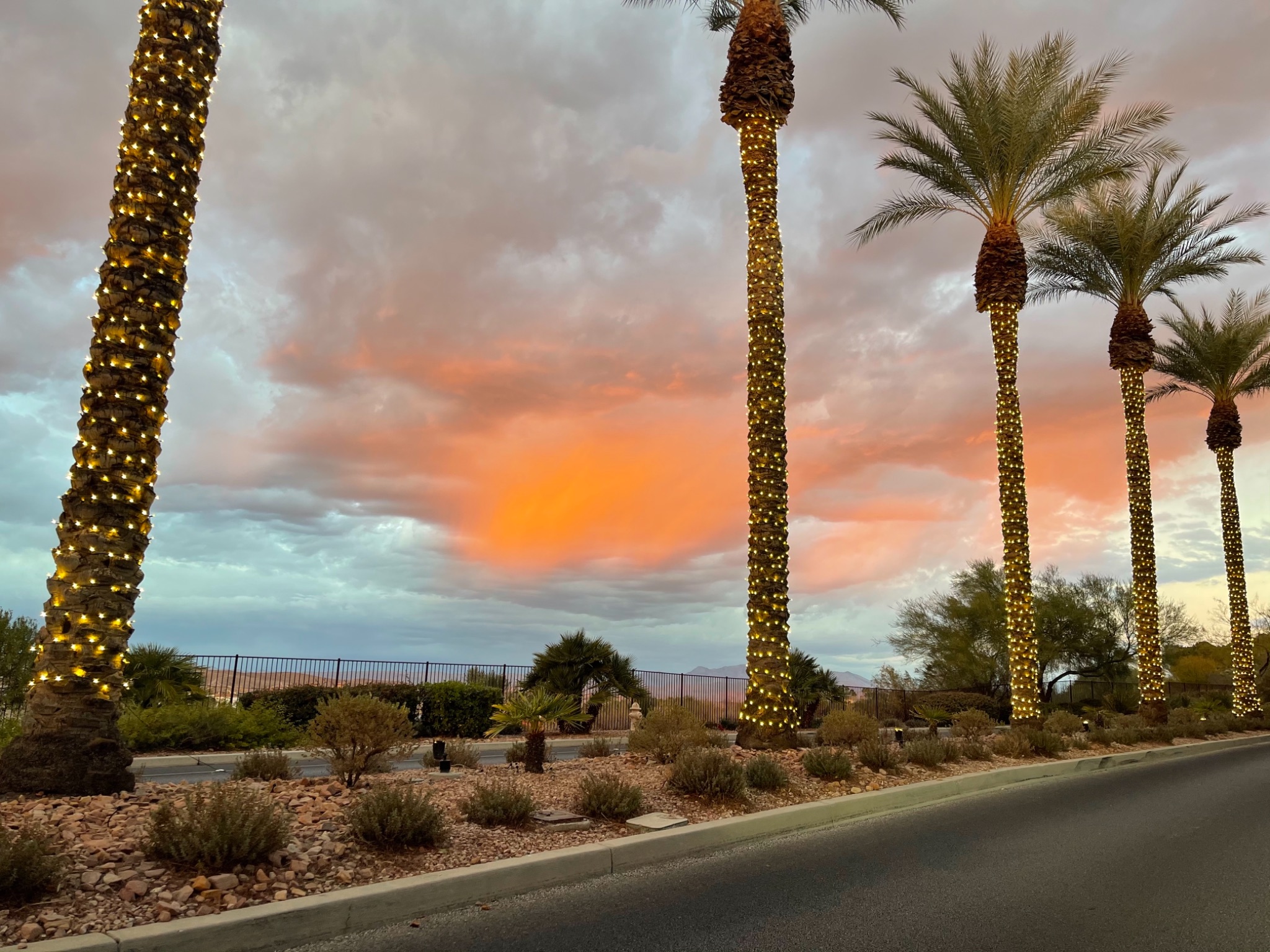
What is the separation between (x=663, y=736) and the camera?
1302cm

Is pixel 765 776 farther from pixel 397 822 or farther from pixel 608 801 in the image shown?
pixel 397 822

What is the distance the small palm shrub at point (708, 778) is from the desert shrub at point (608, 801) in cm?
105

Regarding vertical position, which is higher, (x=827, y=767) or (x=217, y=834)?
(x=217, y=834)

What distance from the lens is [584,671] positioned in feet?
77.3

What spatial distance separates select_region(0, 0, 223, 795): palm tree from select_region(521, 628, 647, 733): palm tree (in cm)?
1503

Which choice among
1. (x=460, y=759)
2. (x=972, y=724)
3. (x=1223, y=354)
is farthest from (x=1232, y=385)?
(x=460, y=759)

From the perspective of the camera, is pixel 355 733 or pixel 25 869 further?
pixel 355 733

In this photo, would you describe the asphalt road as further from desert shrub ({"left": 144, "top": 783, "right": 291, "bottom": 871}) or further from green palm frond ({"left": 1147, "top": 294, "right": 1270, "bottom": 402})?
green palm frond ({"left": 1147, "top": 294, "right": 1270, "bottom": 402})

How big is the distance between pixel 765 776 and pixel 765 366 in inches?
288

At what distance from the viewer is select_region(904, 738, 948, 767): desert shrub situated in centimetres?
1386

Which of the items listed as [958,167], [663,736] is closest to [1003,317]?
[958,167]

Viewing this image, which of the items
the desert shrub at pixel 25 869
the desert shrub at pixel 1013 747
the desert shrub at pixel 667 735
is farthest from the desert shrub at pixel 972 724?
the desert shrub at pixel 25 869

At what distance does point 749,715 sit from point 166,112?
1177cm

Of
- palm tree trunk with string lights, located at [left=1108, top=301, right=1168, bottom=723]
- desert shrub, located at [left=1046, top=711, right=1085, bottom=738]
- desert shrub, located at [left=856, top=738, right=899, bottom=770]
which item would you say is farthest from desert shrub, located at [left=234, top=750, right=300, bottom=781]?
palm tree trunk with string lights, located at [left=1108, top=301, right=1168, bottom=723]
